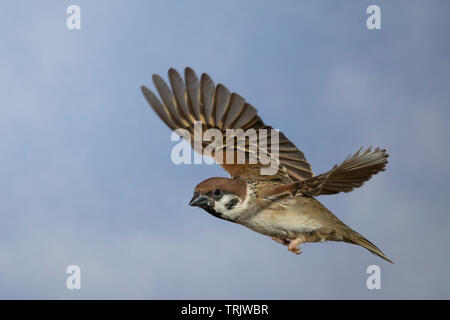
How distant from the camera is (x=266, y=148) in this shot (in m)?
3.68

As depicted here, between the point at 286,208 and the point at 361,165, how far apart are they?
20.8 inches

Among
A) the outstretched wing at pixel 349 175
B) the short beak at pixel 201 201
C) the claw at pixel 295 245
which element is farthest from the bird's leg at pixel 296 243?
the short beak at pixel 201 201

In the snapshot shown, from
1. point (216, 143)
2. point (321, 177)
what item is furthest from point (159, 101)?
point (321, 177)

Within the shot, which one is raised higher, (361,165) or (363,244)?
(361,165)

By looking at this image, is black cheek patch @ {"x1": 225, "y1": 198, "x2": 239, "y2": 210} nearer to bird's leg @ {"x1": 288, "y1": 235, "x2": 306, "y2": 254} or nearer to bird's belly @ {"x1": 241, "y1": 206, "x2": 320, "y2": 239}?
bird's belly @ {"x1": 241, "y1": 206, "x2": 320, "y2": 239}

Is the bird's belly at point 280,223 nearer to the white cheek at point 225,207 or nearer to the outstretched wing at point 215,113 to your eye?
the white cheek at point 225,207

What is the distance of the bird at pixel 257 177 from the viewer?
3080 millimetres

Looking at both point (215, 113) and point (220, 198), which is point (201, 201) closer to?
point (220, 198)

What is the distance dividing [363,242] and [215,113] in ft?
4.20

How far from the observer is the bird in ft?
10.1

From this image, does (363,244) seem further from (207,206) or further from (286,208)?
(207,206)

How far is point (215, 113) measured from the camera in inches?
143

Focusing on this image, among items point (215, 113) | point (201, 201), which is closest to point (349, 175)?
point (201, 201)

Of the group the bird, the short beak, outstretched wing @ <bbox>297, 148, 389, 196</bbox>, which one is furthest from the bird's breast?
the short beak
